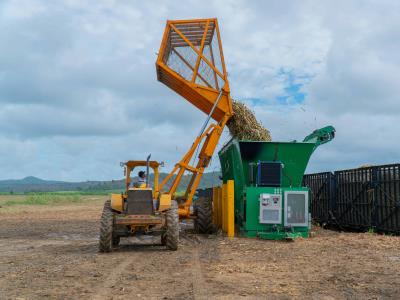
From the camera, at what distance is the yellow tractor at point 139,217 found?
11.7 meters

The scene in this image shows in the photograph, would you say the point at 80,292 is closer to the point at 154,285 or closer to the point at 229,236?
the point at 154,285

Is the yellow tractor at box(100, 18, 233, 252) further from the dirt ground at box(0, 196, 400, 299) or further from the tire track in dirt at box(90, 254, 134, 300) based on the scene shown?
the tire track in dirt at box(90, 254, 134, 300)

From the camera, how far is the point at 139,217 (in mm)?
11797

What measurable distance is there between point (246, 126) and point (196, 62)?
244 cm

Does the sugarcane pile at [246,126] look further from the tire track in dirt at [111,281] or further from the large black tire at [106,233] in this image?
the tire track in dirt at [111,281]

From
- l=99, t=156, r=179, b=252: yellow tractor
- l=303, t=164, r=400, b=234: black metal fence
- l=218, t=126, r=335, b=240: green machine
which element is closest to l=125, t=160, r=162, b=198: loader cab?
l=99, t=156, r=179, b=252: yellow tractor

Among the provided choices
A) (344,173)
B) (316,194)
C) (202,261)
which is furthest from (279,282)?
(316,194)

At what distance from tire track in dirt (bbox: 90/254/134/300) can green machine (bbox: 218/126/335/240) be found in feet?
14.9

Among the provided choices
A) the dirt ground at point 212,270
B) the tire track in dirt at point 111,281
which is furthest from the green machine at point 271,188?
the tire track in dirt at point 111,281

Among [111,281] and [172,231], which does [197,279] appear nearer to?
[111,281]

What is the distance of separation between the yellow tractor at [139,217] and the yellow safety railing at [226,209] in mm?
2292

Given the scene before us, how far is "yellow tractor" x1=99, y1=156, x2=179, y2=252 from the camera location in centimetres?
1173

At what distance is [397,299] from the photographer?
6.52 m

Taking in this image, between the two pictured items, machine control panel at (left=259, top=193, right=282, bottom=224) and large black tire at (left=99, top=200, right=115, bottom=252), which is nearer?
large black tire at (left=99, top=200, right=115, bottom=252)
